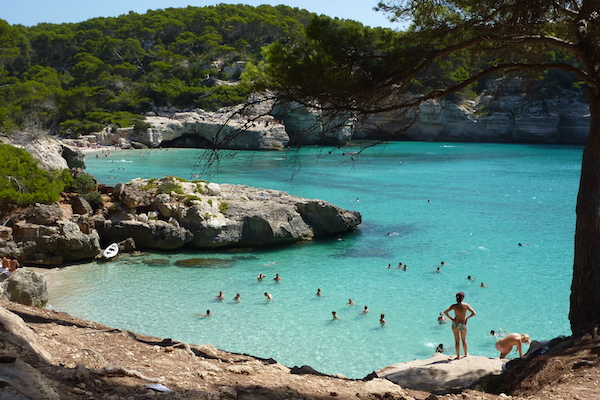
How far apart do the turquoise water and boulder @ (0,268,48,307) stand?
165 cm

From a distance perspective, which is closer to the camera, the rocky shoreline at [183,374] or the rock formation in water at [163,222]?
the rocky shoreline at [183,374]

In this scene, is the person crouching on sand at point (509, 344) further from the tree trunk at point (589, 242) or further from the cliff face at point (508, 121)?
the cliff face at point (508, 121)

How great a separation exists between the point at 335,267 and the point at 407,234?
5.44m

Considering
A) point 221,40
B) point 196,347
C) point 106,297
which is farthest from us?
point 221,40

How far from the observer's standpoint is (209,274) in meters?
16.4

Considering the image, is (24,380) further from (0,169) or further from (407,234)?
(407,234)

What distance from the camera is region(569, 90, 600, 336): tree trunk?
6461 mm

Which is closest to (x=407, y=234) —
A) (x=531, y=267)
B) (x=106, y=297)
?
(x=531, y=267)

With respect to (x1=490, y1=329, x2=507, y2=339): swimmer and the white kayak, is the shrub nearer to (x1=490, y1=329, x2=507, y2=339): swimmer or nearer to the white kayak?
the white kayak

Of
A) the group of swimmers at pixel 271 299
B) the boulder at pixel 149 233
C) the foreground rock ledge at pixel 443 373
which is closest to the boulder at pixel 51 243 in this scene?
the boulder at pixel 149 233

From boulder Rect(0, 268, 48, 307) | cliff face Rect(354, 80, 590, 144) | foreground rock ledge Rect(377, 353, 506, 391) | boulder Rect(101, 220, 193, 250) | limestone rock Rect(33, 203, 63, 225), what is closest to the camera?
foreground rock ledge Rect(377, 353, 506, 391)

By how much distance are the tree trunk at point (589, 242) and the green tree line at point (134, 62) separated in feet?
144

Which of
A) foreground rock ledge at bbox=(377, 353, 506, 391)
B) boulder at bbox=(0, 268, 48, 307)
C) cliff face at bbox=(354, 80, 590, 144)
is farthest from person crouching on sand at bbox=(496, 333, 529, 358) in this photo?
cliff face at bbox=(354, 80, 590, 144)

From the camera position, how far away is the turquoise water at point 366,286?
39.6 ft
